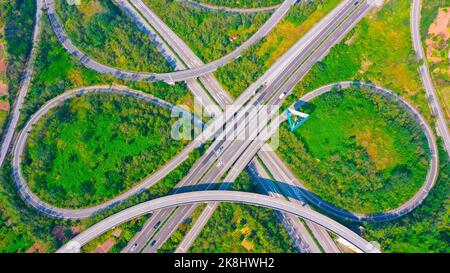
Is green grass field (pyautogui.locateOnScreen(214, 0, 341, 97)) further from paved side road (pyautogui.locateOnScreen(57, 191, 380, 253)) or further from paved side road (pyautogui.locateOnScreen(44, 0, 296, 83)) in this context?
paved side road (pyautogui.locateOnScreen(57, 191, 380, 253))

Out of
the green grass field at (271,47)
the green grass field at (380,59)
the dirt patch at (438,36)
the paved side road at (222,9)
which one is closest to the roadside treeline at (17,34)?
the paved side road at (222,9)

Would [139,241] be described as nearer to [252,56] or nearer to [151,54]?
[151,54]

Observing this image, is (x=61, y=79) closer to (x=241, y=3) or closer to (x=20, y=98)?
(x=20, y=98)

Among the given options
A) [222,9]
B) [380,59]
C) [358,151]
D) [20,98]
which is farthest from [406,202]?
[20,98]

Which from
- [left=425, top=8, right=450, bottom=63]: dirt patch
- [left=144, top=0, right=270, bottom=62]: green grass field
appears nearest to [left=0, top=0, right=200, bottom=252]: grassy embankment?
[left=144, top=0, right=270, bottom=62]: green grass field

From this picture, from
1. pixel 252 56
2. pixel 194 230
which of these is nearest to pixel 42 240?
pixel 194 230

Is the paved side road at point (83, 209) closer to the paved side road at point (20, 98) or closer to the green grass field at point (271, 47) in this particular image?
the paved side road at point (20, 98)
